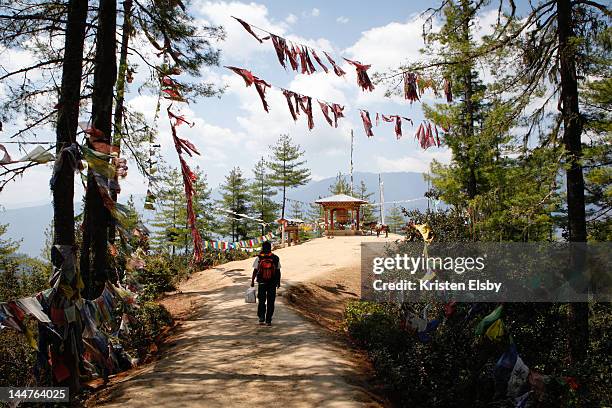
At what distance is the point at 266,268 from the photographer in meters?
9.11

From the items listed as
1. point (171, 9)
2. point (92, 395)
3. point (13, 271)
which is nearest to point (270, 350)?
point (92, 395)

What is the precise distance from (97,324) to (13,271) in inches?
477

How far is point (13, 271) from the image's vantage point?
1562 centimetres

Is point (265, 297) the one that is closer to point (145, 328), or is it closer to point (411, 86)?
point (145, 328)

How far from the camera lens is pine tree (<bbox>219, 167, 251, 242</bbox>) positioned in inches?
1778

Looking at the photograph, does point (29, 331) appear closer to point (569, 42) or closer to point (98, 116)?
point (98, 116)

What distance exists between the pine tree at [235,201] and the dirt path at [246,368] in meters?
34.3

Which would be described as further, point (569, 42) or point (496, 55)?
point (496, 55)

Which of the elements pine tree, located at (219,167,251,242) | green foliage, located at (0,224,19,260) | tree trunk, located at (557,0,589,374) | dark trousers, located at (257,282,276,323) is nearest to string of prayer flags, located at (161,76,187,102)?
dark trousers, located at (257,282,276,323)

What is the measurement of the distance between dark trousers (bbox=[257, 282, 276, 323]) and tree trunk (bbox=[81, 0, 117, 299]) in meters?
3.29

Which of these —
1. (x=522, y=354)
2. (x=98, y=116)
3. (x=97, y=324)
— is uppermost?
(x=98, y=116)

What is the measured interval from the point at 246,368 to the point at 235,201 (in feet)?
129

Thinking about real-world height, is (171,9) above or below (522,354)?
above

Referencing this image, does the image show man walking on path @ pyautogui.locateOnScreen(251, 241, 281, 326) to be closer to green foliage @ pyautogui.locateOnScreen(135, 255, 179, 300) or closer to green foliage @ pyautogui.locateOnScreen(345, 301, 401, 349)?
green foliage @ pyautogui.locateOnScreen(345, 301, 401, 349)
